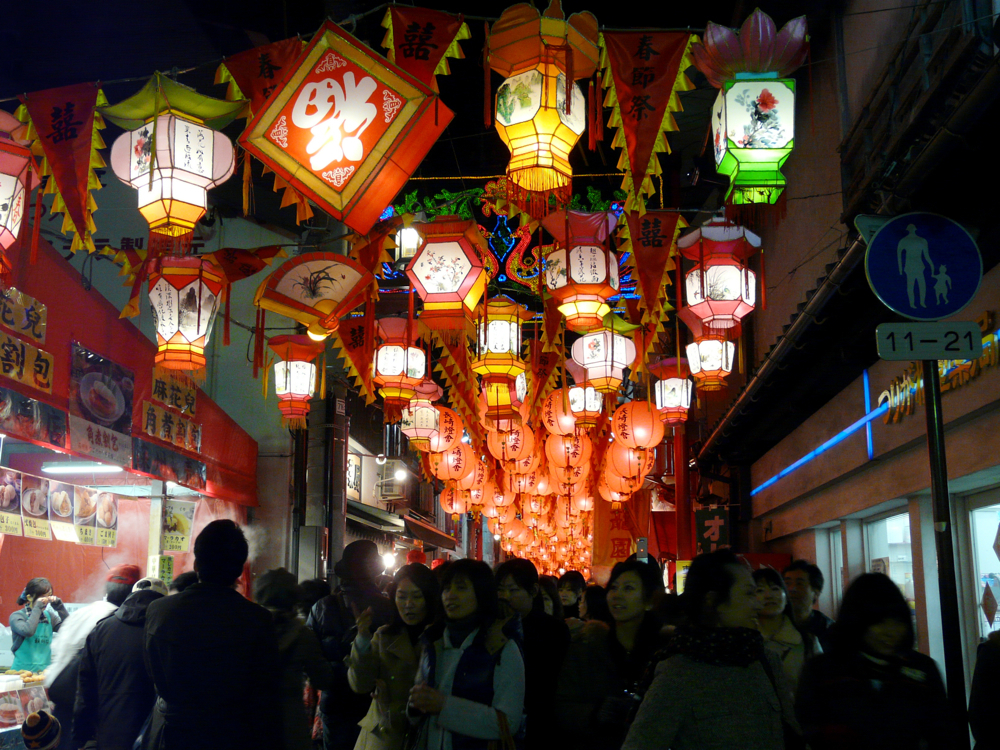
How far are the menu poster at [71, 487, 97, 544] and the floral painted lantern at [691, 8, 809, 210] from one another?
31.1 ft

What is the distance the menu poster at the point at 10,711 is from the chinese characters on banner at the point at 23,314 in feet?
11.3

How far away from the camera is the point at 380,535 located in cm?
2545

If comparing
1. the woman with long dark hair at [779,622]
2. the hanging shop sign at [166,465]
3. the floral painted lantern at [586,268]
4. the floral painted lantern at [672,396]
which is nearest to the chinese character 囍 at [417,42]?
the floral painted lantern at [586,268]

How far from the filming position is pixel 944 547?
4.50 m

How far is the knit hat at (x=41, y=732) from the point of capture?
632 centimetres

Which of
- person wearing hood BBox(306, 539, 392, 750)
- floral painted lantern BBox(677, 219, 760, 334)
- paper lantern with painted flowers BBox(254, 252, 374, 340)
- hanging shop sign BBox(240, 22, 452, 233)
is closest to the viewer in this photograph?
person wearing hood BBox(306, 539, 392, 750)

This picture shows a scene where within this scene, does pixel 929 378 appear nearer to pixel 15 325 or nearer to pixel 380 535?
pixel 15 325

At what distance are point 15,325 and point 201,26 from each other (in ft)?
14.4

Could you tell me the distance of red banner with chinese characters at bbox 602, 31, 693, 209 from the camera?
6.57m

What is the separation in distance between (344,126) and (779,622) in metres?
4.18

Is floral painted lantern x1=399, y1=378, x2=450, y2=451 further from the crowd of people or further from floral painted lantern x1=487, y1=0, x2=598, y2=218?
floral painted lantern x1=487, y1=0, x2=598, y2=218

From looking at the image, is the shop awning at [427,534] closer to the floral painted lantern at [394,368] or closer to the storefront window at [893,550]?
the floral painted lantern at [394,368]

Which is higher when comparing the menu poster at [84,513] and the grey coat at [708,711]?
the menu poster at [84,513]

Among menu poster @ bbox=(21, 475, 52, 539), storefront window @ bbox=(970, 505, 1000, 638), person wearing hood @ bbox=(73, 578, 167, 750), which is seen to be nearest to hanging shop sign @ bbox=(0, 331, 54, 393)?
menu poster @ bbox=(21, 475, 52, 539)
